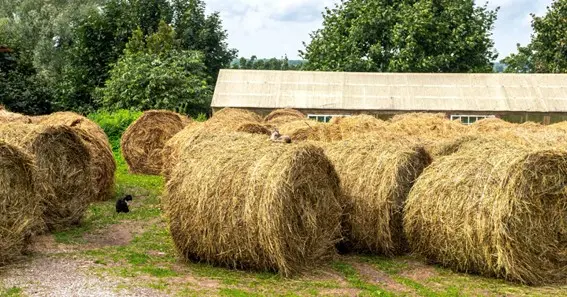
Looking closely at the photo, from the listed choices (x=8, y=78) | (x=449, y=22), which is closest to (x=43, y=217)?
(x=8, y=78)

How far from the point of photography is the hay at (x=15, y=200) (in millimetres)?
12086

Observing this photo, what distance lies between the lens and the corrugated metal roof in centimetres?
3975

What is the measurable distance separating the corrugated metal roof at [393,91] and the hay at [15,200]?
26838 millimetres

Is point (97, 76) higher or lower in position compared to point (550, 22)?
lower

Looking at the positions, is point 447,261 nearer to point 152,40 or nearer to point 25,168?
→ point 25,168

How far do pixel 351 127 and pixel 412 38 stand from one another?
105 ft

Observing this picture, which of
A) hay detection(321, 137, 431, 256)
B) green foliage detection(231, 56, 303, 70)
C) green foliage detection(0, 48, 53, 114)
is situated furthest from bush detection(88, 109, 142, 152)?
green foliage detection(231, 56, 303, 70)

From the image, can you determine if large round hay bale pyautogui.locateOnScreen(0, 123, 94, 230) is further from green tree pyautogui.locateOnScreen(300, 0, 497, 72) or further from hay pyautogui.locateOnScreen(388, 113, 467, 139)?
green tree pyautogui.locateOnScreen(300, 0, 497, 72)

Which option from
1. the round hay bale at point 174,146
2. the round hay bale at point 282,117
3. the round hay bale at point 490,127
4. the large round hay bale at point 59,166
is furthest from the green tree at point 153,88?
the large round hay bale at point 59,166

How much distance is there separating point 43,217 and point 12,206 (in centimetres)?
297

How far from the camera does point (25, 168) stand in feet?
41.0

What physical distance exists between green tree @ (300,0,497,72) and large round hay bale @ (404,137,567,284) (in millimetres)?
37969

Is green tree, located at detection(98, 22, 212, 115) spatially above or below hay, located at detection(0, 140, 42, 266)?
above

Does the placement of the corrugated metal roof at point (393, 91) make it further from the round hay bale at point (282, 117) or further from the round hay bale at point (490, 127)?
the round hay bale at point (490, 127)
